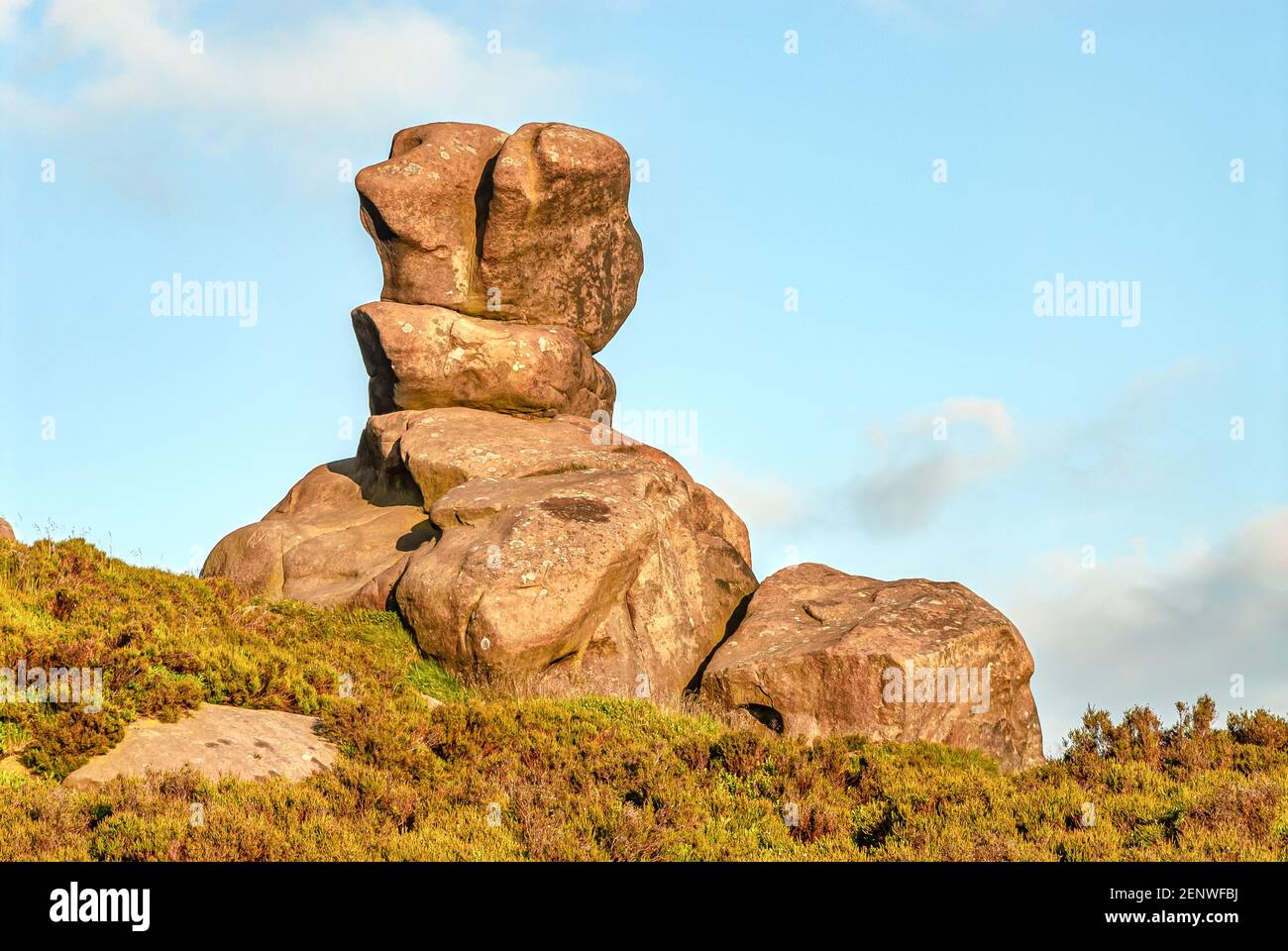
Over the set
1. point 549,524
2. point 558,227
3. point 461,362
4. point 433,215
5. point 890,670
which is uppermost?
point 433,215

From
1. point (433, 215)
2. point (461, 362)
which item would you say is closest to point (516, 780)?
point (461, 362)

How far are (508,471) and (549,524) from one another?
3794mm

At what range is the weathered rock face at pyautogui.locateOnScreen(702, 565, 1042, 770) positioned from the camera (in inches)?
814

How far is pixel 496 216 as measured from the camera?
96.9 ft

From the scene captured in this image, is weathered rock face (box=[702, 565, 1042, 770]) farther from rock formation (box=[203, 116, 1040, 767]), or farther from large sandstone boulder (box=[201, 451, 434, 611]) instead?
large sandstone boulder (box=[201, 451, 434, 611])

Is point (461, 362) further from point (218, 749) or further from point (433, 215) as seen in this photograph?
point (218, 749)

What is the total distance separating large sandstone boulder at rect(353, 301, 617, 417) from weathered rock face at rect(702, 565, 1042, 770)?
27.0ft

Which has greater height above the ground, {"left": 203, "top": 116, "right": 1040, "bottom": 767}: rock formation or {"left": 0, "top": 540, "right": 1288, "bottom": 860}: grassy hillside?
{"left": 203, "top": 116, "right": 1040, "bottom": 767}: rock formation

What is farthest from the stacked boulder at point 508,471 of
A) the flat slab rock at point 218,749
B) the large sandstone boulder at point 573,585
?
the flat slab rock at point 218,749

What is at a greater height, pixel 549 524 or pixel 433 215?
pixel 433 215

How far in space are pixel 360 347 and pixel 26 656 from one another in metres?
15.8

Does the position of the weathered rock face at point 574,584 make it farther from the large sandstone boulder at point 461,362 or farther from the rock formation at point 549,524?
the large sandstone boulder at point 461,362

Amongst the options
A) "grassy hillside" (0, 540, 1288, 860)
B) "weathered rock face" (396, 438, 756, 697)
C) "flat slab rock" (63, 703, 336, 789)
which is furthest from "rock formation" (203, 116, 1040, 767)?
"flat slab rock" (63, 703, 336, 789)
